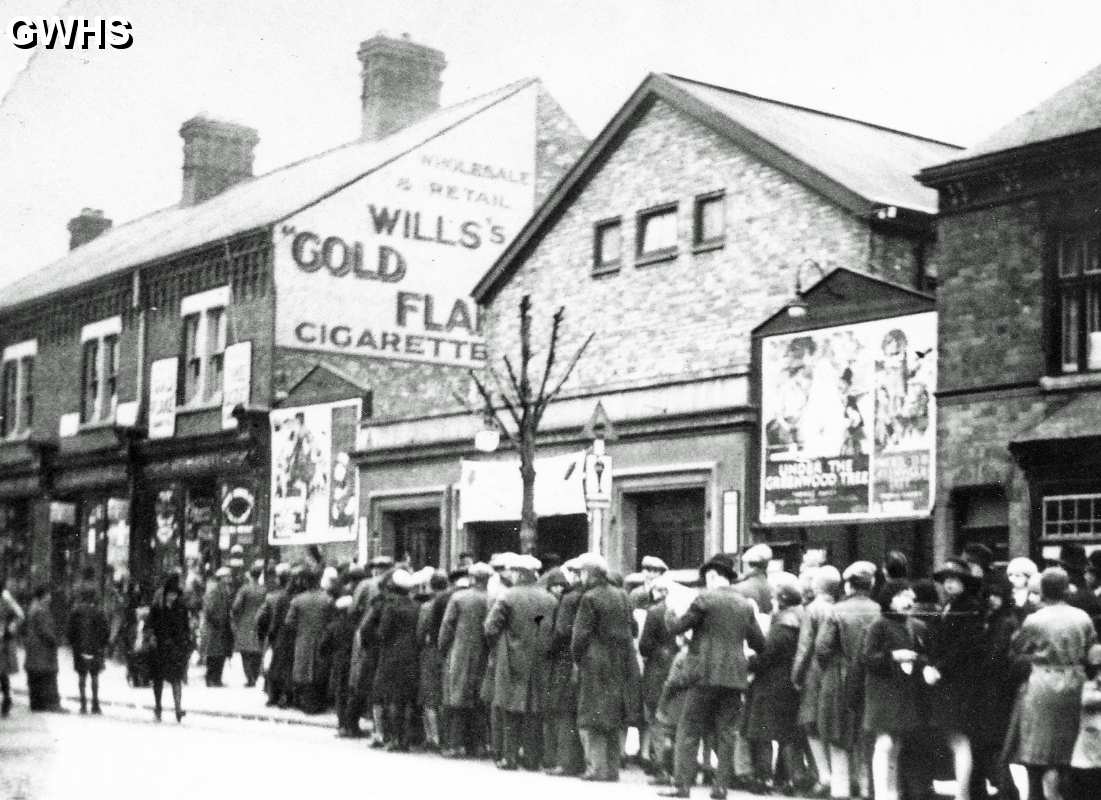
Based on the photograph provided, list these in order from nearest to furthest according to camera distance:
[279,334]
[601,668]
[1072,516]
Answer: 1. [601,668]
2. [1072,516]
3. [279,334]

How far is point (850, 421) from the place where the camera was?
947 inches

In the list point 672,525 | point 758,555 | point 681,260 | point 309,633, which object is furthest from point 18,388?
point 758,555

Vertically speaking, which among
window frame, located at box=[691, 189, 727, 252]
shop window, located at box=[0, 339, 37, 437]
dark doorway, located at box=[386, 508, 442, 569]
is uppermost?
window frame, located at box=[691, 189, 727, 252]

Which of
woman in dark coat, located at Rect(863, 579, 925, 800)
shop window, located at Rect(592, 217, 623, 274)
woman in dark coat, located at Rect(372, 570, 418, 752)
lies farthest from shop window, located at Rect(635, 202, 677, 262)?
woman in dark coat, located at Rect(863, 579, 925, 800)

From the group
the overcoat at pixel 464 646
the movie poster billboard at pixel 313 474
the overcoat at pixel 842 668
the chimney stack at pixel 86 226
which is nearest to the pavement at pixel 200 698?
the movie poster billboard at pixel 313 474

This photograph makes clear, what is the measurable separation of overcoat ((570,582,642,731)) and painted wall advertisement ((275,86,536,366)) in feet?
68.2

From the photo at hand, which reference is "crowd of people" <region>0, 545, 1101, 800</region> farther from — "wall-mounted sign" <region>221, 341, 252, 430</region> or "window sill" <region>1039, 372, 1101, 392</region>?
"wall-mounted sign" <region>221, 341, 252, 430</region>

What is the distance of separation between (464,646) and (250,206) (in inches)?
946

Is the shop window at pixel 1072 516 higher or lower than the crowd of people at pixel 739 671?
higher

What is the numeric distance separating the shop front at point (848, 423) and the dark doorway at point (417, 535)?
7475 millimetres

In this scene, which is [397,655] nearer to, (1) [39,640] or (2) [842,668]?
(2) [842,668]

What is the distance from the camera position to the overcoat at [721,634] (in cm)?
1489

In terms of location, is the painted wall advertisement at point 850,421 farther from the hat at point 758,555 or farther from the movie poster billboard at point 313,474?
the movie poster billboard at point 313,474

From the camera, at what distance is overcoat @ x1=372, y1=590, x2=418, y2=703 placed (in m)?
18.5
